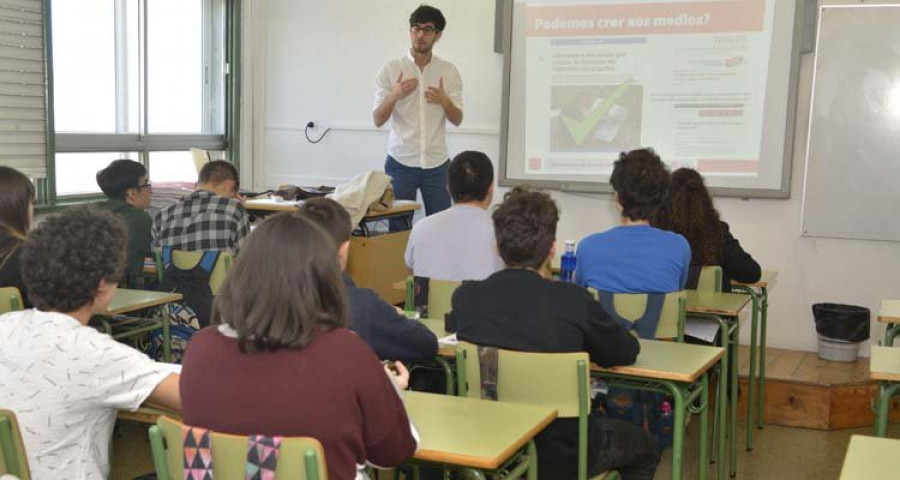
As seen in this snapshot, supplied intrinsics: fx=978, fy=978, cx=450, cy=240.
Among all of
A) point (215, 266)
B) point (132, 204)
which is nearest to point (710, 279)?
point (215, 266)

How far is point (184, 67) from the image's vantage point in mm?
6930

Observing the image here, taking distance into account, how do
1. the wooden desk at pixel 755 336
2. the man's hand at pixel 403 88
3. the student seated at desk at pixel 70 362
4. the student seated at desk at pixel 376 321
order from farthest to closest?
the man's hand at pixel 403 88, the wooden desk at pixel 755 336, the student seated at desk at pixel 376 321, the student seated at desk at pixel 70 362

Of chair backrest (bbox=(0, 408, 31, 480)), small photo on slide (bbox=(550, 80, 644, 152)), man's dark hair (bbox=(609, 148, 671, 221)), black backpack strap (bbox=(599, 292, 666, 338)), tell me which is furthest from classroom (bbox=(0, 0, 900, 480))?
man's dark hair (bbox=(609, 148, 671, 221))

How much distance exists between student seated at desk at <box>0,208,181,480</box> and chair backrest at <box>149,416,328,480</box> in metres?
0.20

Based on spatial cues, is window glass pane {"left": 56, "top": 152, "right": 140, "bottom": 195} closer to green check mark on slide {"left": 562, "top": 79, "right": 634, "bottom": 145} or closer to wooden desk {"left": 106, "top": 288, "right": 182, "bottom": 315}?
wooden desk {"left": 106, "top": 288, "right": 182, "bottom": 315}

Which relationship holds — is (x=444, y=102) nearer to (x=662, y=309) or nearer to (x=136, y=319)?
(x=136, y=319)

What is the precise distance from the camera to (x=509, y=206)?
274 cm

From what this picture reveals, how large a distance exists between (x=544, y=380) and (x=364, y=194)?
326cm

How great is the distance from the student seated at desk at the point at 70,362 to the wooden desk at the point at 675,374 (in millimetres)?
1299

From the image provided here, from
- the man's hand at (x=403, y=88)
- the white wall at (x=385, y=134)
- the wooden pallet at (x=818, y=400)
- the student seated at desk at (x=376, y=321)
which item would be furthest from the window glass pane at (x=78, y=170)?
the wooden pallet at (x=818, y=400)

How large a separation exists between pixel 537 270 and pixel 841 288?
371 centimetres

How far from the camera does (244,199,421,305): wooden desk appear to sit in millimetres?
5676

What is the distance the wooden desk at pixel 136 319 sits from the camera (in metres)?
3.68

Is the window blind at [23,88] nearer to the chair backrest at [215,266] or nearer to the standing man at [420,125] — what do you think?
the chair backrest at [215,266]
